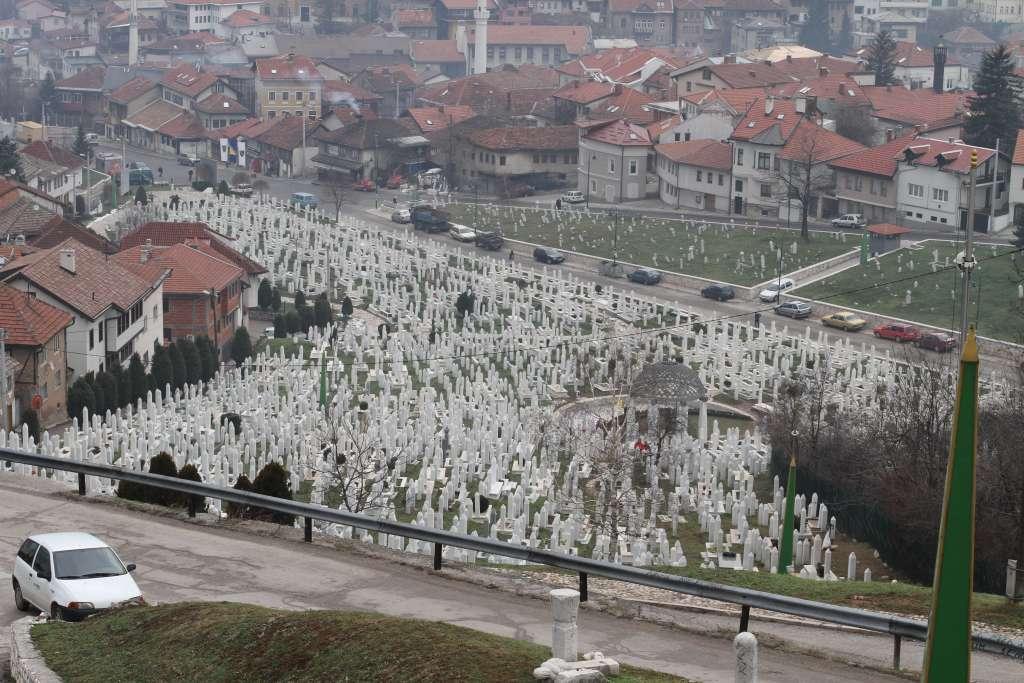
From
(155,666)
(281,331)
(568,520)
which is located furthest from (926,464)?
(281,331)

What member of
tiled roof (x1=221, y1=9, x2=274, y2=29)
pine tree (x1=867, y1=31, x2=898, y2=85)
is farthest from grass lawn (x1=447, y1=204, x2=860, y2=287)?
tiled roof (x1=221, y1=9, x2=274, y2=29)

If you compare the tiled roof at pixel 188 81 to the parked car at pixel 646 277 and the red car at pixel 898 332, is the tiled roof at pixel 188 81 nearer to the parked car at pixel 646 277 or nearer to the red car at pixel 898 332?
the parked car at pixel 646 277

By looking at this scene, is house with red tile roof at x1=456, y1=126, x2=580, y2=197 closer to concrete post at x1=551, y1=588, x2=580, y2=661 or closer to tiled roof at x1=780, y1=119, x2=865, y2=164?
tiled roof at x1=780, y1=119, x2=865, y2=164

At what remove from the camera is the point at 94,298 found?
38406 mm

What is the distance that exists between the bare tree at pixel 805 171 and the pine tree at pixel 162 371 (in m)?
33.3

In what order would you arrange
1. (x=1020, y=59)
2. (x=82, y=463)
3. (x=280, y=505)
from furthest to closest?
1. (x=1020, y=59)
2. (x=82, y=463)
3. (x=280, y=505)

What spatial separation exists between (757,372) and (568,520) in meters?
15.3

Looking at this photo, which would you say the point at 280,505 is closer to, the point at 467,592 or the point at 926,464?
the point at 467,592

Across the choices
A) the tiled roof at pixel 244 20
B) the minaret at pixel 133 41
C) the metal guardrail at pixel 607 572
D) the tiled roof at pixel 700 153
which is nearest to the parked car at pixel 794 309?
the tiled roof at pixel 700 153

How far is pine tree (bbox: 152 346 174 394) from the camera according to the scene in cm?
3766

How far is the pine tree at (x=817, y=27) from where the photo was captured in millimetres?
133875

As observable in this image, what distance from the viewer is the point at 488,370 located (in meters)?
40.8

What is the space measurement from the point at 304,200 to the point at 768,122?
20.8 meters

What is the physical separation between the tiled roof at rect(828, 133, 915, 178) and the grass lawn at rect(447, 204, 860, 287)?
4396mm
